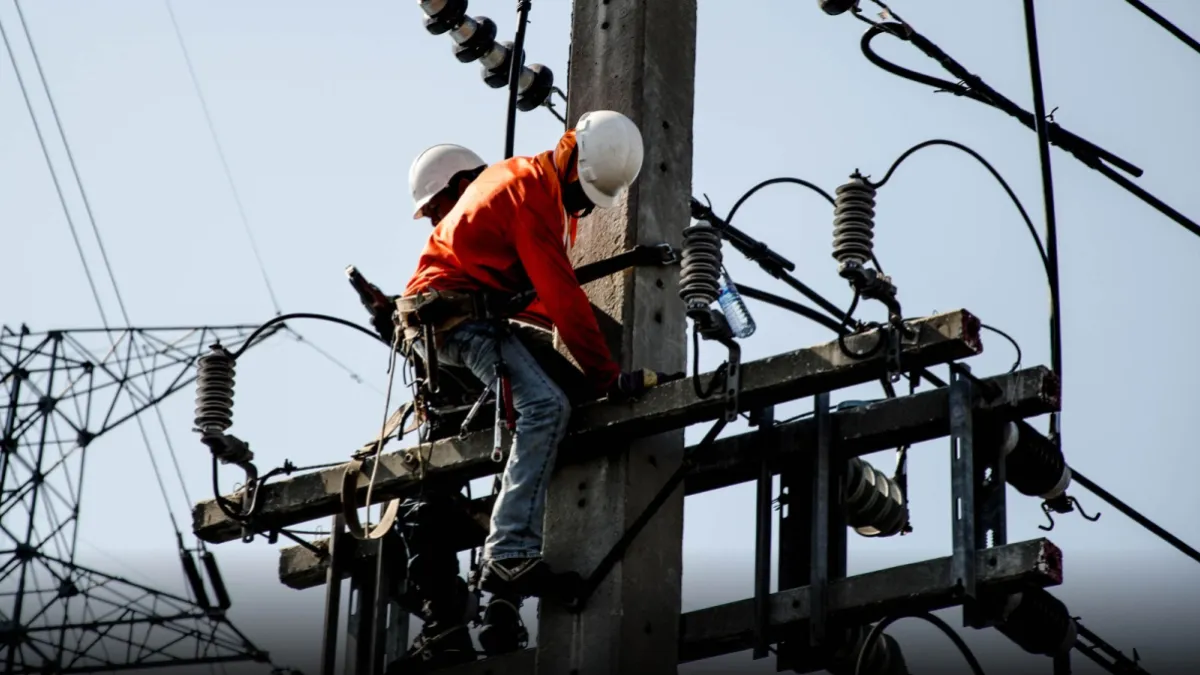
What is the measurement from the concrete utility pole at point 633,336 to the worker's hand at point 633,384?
0.80 ft

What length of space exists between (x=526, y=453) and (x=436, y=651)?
135cm

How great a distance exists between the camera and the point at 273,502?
9867mm

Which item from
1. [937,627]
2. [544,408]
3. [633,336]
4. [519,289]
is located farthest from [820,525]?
[519,289]

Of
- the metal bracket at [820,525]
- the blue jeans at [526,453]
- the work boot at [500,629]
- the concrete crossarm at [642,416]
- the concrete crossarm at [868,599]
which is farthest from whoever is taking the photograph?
the work boot at [500,629]

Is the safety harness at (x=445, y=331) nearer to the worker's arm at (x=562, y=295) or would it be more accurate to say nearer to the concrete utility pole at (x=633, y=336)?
the concrete utility pole at (x=633, y=336)

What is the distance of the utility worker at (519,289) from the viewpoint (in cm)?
891

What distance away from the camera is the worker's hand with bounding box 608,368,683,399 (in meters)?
8.95

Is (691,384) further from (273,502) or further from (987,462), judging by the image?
(273,502)

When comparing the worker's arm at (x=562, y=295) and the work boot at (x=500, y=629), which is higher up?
the worker's arm at (x=562, y=295)

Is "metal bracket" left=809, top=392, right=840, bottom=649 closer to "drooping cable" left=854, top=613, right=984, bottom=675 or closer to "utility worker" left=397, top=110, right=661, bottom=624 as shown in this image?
"drooping cable" left=854, top=613, right=984, bottom=675

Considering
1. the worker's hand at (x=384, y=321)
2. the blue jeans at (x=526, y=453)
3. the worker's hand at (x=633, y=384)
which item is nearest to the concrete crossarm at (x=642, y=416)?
the worker's hand at (x=633, y=384)

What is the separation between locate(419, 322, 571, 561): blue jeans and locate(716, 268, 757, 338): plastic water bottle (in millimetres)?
821

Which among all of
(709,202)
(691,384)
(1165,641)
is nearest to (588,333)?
(691,384)

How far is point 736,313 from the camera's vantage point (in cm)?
870
